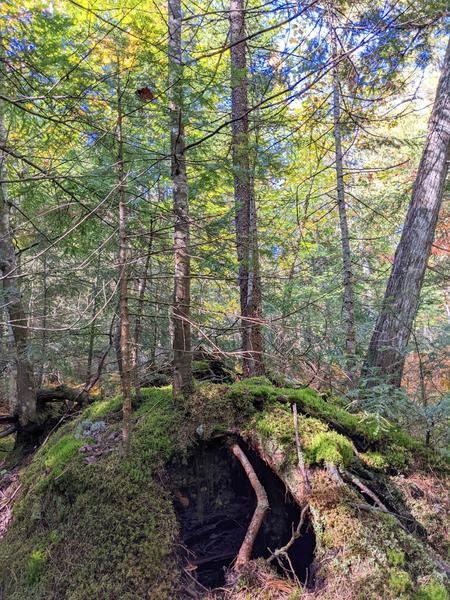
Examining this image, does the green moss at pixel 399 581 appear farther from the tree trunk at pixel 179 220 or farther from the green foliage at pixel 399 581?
the tree trunk at pixel 179 220

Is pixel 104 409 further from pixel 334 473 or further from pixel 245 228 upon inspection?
pixel 245 228

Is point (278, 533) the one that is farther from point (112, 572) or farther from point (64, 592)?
point (64, 592)

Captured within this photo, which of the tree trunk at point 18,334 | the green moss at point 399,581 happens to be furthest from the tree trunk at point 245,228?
the tree trunk at point 18,334

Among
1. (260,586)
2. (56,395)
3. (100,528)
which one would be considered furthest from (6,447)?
(260,586)

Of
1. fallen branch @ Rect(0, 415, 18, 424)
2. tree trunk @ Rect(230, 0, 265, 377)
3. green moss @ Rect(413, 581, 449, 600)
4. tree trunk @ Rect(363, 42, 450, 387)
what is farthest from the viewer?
fallen branch @ Rect(0, 415, 18, 424)

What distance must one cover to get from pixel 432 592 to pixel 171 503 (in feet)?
6.36

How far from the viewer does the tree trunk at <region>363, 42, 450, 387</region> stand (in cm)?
553

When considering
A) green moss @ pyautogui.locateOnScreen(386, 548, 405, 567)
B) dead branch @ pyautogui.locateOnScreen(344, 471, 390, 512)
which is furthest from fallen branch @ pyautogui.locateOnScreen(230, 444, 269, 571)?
green moss @ pyautogui.locateOnScreen(386, 548, 405, 567)

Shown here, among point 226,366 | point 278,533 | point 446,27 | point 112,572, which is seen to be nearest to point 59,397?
point 226,366

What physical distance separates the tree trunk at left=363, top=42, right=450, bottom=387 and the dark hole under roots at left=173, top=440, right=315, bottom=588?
3.11 m

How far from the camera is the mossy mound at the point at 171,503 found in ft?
7.64

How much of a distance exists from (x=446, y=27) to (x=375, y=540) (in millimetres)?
6441

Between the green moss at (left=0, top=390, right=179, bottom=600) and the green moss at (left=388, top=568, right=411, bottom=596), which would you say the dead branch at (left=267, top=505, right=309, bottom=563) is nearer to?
the green moss at (left=388, top=568, right=411, bottom=596)

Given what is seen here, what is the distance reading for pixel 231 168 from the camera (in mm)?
3762
